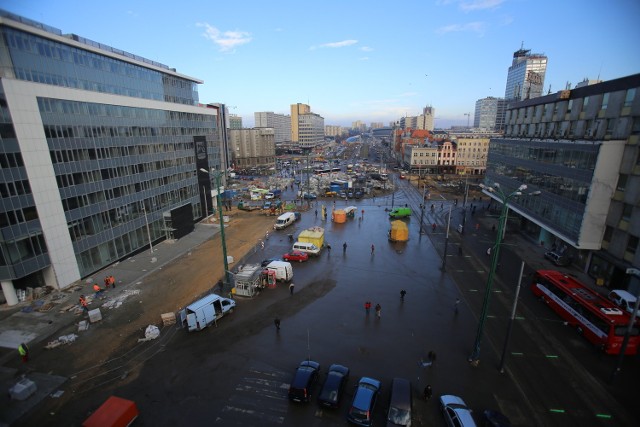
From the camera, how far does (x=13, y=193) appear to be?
2320 cm

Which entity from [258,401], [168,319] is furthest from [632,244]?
[168,319]

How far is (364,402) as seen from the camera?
14242mm

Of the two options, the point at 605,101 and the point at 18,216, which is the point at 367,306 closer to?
the point at 18,216

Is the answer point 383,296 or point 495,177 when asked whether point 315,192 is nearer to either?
point 495,177

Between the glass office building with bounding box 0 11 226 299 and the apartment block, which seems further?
the apartment block

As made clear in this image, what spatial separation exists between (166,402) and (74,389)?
5.55 meters

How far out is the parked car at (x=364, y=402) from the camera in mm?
13820

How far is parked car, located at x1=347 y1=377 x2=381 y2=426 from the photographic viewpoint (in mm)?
13820

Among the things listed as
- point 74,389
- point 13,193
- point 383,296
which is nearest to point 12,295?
point 13,193

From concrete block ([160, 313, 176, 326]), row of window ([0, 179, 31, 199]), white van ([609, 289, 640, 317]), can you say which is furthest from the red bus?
row of window ([0, 179, 31, 199])

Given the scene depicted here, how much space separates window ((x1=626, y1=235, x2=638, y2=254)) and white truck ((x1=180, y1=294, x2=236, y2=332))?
109 feet

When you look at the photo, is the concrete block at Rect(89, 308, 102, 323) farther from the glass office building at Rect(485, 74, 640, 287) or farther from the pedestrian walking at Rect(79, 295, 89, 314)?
the glass office building at Rect(485, 74, 640, 287)

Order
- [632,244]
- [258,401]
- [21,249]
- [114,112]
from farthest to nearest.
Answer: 1. [114,112]
2. [632,244]
3. [21,249]
4. [258,401]

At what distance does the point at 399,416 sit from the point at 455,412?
2541 millimetres
